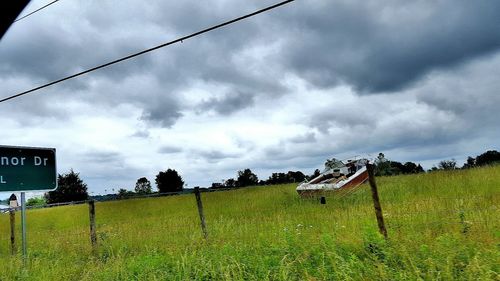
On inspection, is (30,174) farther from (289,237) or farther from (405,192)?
(405,192)

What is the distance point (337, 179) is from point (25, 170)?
1503 cm

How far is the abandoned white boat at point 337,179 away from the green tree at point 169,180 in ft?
219

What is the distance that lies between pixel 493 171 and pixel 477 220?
11.3m

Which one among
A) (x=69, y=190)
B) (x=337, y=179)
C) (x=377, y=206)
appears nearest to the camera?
(x=377, y=206)

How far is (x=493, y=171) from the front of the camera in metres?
17.8

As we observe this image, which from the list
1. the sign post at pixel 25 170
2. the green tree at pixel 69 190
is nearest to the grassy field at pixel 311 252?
the sign post at pixel 25 170

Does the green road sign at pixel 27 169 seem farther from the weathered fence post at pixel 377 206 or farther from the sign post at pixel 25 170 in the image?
the weathered fence post at pixel 377 206

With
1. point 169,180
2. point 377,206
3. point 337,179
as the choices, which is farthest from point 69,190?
point 377,206

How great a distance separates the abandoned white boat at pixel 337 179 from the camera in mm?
19688

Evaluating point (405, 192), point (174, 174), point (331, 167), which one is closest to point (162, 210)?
point (331, 167)

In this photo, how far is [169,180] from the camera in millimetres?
88375

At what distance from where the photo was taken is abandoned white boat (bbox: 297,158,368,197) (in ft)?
64.6

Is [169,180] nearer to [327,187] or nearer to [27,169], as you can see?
[327,187]

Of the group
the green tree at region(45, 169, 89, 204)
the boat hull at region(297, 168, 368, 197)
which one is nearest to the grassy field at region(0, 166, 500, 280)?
the boat hull at region(297, 168, 368, 197)
